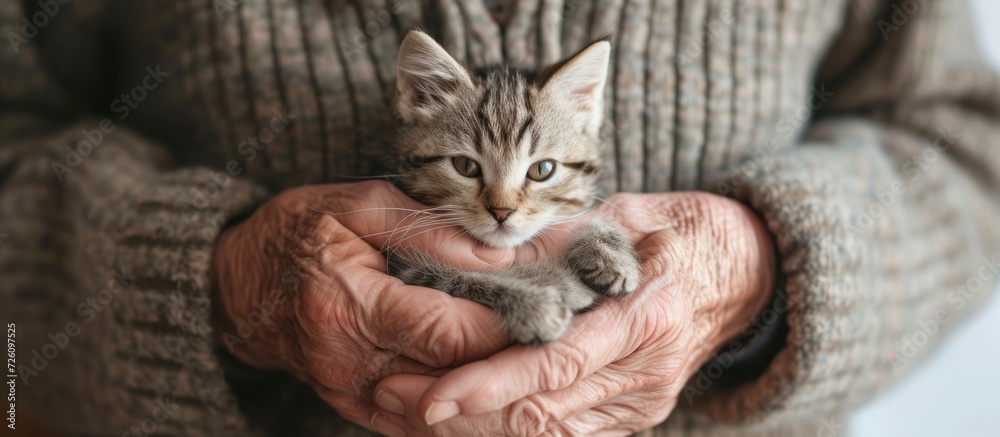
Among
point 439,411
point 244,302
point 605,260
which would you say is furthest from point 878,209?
point 244,302

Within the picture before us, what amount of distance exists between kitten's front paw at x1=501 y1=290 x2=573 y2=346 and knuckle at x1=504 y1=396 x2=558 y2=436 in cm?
10

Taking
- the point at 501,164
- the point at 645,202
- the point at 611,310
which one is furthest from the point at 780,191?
the point at 501,164

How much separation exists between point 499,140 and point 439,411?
22.0 inches

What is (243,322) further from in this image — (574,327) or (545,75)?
(545,75)

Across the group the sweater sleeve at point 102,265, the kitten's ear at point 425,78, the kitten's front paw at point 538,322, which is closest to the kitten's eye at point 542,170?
the kitten's ear at point 425,78

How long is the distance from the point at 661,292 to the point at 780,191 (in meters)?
0.35

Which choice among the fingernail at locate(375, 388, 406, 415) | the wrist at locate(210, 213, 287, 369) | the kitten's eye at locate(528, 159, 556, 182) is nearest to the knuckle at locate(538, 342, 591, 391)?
the fingernail at locate(375, 388, 406, 415)

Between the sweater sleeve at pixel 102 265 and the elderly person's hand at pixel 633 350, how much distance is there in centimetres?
40

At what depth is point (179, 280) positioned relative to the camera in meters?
1.15

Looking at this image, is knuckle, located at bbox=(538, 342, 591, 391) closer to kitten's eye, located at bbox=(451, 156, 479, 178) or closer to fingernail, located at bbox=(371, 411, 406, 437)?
fingernail, located at bbox=(371, 411, 406, 437)

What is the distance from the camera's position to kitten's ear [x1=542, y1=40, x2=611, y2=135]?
1136 millimetres

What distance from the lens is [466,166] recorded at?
4.05 ft

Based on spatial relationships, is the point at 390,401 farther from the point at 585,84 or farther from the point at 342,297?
the point at 585,84

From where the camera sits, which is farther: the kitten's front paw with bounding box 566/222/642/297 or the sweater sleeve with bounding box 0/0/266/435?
the sweater sleeve with bounding box 0/0/266/435
